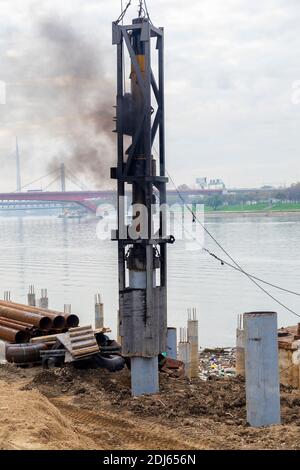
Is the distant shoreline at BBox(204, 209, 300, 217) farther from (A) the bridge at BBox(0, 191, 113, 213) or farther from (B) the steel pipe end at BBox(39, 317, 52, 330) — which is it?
(B) the steel pipe end at BBox(39, 317, 52, 330)

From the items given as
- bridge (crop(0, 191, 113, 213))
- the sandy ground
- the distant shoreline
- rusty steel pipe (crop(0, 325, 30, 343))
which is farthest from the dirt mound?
the distant shoreline

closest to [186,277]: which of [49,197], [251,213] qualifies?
[49,197]

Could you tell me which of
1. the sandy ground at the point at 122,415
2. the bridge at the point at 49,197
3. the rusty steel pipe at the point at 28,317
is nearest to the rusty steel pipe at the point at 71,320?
the rusty steel pipe at the point at 28,317

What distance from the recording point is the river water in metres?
32.5

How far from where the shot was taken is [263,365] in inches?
403

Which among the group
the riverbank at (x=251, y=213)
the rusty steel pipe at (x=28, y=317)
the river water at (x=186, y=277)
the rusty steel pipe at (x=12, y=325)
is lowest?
the river water at (x=186, y=277)

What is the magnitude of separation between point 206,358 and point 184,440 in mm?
13861

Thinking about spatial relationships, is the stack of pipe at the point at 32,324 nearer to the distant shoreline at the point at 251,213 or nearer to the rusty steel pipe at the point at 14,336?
the rusty steel pipe at the point at 14,336

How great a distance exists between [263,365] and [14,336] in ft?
25.1

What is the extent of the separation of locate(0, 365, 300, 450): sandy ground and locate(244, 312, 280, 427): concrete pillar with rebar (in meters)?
0.32

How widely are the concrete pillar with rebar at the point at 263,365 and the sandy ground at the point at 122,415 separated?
320 mm

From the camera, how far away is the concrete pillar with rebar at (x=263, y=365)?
10188mm

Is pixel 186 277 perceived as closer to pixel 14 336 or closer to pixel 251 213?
pixel 14 336
